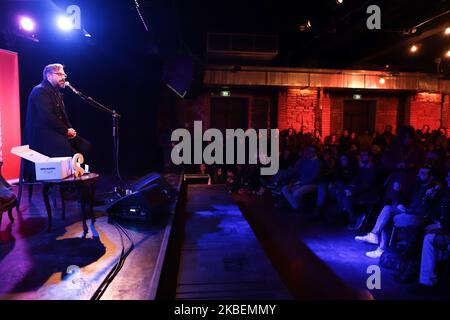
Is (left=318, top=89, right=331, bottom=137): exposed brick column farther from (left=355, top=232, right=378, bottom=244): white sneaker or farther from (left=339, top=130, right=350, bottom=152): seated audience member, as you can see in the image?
(left=355, top=232, right=378, bottom=244): white sneaker

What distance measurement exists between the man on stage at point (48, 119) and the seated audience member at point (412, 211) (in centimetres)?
350

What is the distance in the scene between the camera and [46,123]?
3.22 meters

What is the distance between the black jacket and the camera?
318 centimetres

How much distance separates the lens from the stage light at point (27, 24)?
201 inches

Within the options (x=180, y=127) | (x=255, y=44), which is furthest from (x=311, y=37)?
(x=180, y=127)

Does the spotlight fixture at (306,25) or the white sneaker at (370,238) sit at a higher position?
the spotlight fixture at (306,25)

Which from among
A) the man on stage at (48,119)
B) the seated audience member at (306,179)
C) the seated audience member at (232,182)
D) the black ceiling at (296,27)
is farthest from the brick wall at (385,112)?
the man on stage at (48,119)

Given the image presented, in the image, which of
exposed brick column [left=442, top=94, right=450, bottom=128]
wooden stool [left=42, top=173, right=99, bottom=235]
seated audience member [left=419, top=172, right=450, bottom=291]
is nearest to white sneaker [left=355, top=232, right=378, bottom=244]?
seated audience member [left=419, top=172, right=450, bottom=291]

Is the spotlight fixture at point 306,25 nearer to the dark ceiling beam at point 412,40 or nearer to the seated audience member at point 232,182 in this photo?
the dark ceiling beam at point 412,40

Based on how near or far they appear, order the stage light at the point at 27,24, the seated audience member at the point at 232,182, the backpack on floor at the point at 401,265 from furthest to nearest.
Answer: the seated audience member at the point at 232,182, the stage light at the point at 27,24, the backpack on floor at the point at 401,265

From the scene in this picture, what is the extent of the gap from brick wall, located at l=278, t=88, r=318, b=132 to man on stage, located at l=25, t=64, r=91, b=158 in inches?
277

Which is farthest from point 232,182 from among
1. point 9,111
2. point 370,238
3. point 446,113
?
point 446,113
